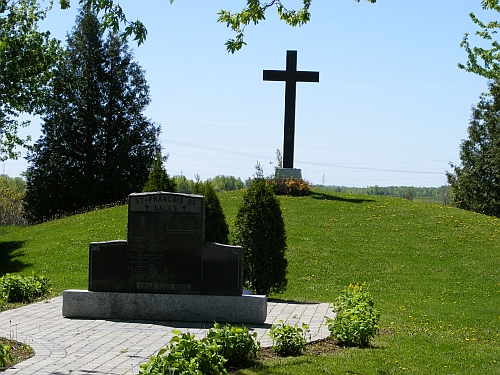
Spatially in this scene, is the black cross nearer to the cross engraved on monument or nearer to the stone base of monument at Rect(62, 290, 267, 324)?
the cross engraved on monument

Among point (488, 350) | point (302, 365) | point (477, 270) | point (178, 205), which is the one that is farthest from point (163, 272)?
point (477, 270)

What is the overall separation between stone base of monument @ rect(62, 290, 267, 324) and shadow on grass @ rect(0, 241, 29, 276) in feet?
30.5

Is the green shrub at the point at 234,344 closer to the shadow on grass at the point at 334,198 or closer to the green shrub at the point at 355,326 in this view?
the green shrub at the point at 355,326

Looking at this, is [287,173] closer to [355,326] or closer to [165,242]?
[165,242]

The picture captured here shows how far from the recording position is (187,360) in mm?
6324

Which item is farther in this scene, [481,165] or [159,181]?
[481,165]

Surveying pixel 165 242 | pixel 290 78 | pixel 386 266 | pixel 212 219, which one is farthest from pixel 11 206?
pixel 165 242

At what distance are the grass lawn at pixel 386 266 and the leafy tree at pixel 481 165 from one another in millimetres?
20911

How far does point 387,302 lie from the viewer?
47.6ft

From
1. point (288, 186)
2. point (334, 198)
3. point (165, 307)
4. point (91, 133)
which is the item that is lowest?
point (165, 307)

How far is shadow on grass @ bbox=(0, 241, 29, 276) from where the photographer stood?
64.4ft

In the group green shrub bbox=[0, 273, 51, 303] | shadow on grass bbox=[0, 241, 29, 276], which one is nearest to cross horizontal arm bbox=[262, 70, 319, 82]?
shadow on grass bbox=[0, 241, 29, 276]

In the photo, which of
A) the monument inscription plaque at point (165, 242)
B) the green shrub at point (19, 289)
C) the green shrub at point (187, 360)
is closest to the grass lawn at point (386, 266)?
the green shrub at point (187, 360)

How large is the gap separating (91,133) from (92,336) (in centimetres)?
3404
